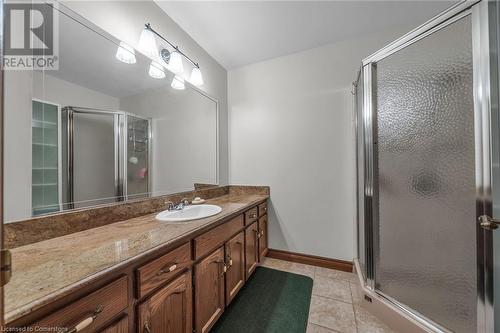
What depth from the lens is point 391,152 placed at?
1.44m

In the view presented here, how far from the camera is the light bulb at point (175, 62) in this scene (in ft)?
5.37

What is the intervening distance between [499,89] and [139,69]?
87.0 inches

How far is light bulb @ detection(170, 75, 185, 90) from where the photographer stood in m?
1.70

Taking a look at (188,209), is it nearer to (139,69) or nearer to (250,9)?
(139,69)

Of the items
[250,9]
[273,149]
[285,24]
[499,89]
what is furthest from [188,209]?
[499,89]

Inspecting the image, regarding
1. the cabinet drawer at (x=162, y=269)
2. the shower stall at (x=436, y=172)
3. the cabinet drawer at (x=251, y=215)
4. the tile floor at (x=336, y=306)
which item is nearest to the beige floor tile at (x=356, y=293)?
the tile floor at (x=336, y=306)

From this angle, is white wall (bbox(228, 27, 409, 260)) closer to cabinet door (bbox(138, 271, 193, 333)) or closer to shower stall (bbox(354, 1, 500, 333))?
shower stall (bbox(354, 1, 500, 333))

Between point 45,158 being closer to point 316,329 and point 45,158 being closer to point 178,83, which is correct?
point 178,83

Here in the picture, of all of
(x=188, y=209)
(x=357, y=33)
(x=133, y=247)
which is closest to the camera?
(x=133, y=247)

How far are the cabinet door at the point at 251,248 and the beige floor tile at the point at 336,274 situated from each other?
705mm

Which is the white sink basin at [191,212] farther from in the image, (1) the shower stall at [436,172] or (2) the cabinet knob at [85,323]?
(1) the shower stall at [436,172]

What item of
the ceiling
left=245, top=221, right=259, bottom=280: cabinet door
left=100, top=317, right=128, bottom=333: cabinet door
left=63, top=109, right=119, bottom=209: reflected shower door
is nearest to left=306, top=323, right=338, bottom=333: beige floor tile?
left=245, top=221, right=259, bottom=280: cabinet door

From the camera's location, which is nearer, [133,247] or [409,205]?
Answer: [133,247]

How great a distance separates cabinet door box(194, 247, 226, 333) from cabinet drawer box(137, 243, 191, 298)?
136 mm
